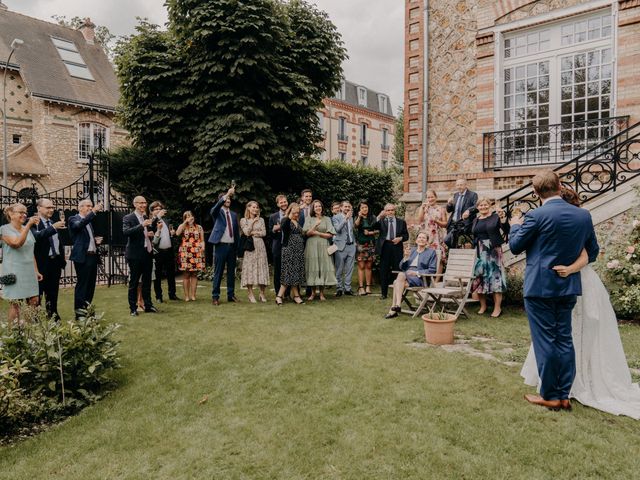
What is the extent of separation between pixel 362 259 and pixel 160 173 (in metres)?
7.36

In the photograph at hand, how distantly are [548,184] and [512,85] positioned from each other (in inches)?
311

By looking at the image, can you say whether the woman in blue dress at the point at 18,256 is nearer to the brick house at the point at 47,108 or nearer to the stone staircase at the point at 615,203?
the stone staircase at the point at 615,203

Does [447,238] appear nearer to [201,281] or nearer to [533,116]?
[533,116]

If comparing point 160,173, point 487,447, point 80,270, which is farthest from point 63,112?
Answer: point 487,447

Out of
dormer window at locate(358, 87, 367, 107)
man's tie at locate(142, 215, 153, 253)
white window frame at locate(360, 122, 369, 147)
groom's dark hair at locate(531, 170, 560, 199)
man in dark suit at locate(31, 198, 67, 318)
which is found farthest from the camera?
dormer window at locate(358, 87, 367, 107)

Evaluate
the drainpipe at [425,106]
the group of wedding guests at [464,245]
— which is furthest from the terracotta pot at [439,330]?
the drainpipe at [425,106]

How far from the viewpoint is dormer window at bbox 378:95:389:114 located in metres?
44.7

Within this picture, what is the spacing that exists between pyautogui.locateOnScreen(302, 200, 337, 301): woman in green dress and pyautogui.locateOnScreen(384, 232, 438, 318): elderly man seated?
1627mm

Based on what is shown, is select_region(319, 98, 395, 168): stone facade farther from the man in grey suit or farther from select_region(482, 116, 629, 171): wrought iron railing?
the man in grey suit

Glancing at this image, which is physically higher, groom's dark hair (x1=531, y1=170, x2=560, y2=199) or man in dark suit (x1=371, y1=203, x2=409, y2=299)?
groom's dark hair (x1=531, y1=170, x2=560, y2=199)

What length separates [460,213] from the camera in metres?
8.88

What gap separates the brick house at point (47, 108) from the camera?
977 inches

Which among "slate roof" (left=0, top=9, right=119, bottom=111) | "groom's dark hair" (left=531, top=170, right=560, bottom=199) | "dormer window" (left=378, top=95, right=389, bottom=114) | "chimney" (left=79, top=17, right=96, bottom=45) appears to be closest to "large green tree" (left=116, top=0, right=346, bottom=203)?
"groom's dark hair" (left=531, top=170, right=560, bottom=199)

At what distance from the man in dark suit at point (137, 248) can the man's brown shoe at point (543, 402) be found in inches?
245
